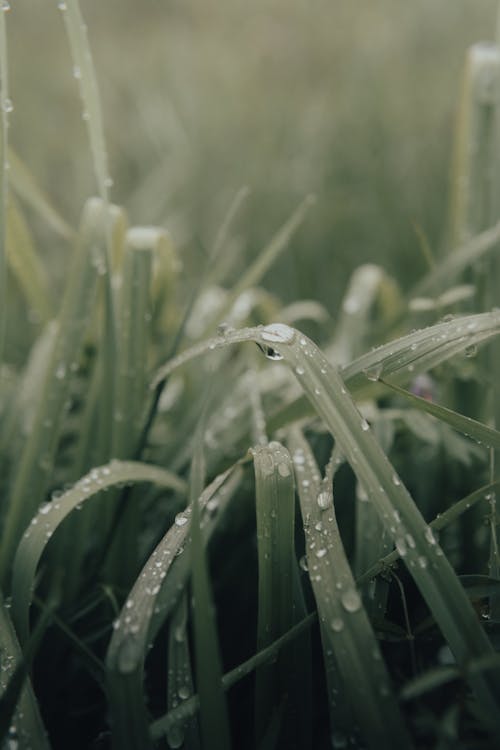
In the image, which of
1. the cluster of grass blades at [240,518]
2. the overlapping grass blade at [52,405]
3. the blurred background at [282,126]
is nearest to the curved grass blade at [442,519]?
the cluster of grass blades at [240,518]

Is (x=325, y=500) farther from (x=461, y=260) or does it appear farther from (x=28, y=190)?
(x=28, y=190)

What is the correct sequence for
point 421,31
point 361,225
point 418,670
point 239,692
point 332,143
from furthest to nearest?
1. point 421,31
2. point 332,143
3. point 361,225
4. point 239,692
5. point 418,670

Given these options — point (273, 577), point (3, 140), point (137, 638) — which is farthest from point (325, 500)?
point (3, 140)

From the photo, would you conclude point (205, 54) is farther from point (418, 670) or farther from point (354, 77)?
point (418, 670)

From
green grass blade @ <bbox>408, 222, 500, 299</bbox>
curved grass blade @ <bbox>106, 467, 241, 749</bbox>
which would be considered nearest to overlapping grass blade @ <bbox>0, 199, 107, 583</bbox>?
curved grass blade @ <bbox>106, 467, 241, 749</bbox>

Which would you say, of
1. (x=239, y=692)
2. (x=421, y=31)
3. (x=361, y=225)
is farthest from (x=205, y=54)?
(x=239, y=692)
